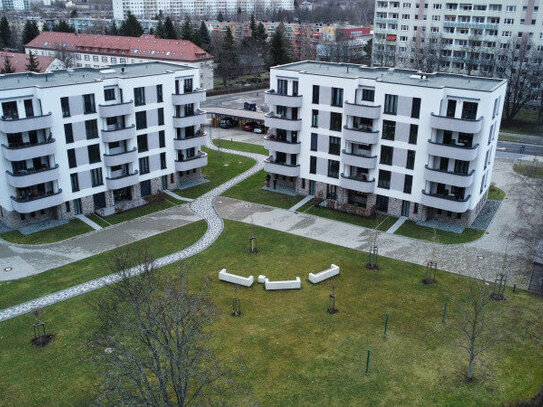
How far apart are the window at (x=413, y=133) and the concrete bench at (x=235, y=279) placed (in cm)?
2243

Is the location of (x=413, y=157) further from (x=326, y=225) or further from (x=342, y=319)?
(x=342, y=319)

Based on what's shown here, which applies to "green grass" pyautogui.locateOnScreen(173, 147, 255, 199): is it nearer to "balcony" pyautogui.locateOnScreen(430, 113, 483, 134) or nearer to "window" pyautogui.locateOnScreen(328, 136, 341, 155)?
"window" pyautogui.locateOnScreen(328, 136, 341, 155)

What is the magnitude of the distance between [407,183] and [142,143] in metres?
29.3

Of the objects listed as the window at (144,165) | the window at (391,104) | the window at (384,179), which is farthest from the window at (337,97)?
the window at (144,165)

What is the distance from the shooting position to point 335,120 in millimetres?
55406

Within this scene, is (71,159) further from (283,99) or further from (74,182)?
(283,99)

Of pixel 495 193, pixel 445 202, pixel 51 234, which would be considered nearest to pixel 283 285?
pixel 445 202

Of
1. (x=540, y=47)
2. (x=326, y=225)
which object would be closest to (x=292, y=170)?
(x=326, y=225)

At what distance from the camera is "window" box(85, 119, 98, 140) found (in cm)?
5175

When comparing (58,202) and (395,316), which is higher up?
(58,202)

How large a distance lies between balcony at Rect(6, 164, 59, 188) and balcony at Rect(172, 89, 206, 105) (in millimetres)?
15384

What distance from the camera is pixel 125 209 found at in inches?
2210

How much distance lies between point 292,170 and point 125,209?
1930 centimetres

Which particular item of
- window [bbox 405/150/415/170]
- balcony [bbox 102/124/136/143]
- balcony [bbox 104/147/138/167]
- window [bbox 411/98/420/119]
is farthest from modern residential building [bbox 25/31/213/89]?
window [bbox 405/150/415/170]
